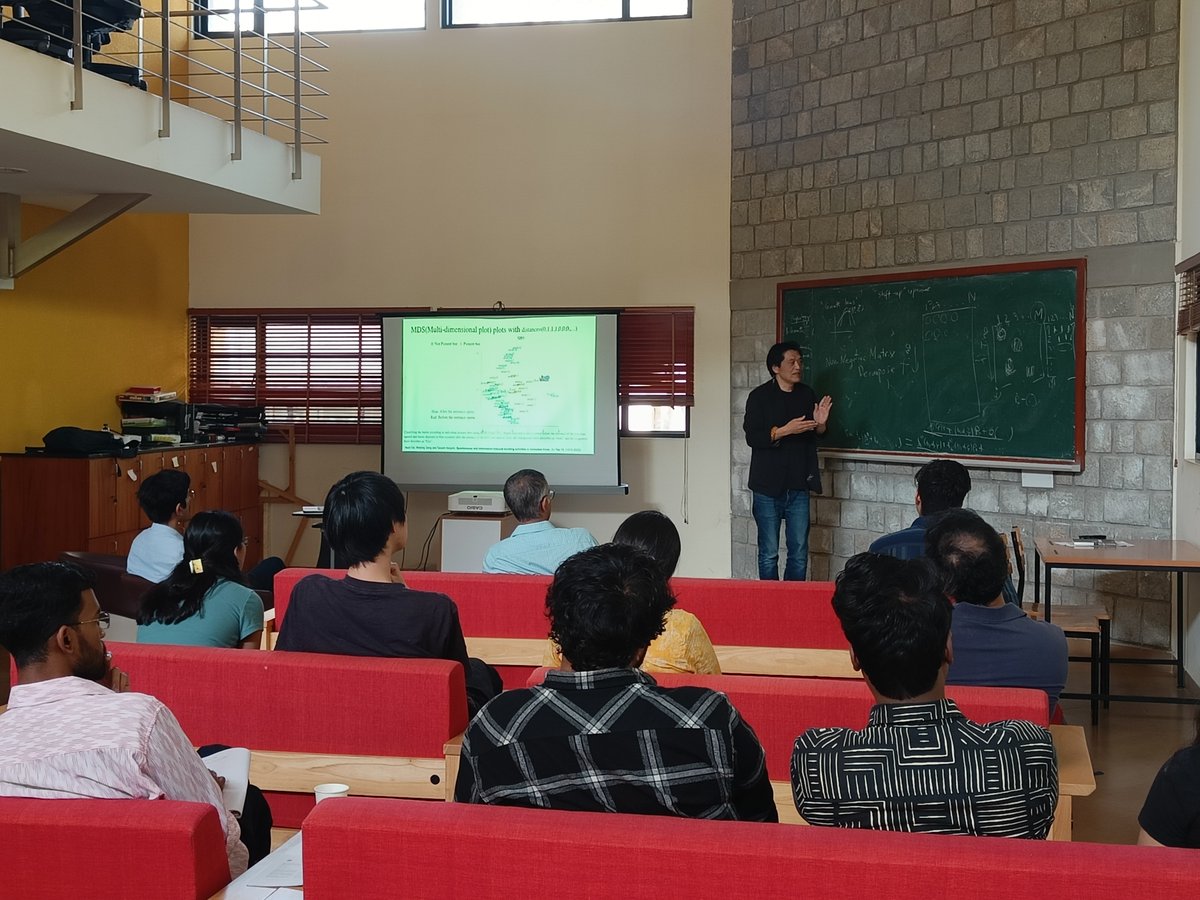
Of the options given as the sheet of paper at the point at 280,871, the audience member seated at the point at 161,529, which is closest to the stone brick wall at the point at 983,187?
the audience member seated at the point at 161,529

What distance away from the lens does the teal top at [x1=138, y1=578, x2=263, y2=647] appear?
353cm

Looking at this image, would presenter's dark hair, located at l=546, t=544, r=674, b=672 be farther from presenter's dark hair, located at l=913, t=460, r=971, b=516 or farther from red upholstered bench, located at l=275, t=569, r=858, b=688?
presenter's dark hair, located at l=913, t=460, r=971, b=516

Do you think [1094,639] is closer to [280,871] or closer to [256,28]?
[280,871]

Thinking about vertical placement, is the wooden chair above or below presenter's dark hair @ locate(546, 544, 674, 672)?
below

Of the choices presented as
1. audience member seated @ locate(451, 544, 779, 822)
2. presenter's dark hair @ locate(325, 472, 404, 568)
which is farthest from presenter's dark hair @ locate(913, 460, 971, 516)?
audience member seated @ locate(451, 544, 779, 822)

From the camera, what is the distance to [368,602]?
9.85ft

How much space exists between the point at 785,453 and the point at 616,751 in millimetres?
5478

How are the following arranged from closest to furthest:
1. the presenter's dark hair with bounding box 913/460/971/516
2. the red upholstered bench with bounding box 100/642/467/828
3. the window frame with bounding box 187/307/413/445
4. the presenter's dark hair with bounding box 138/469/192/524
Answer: the red upholstered bench with bounding box 100/642/467/828 → the presenter's dark hair with bounding box 913/460/971/516 → the presenter's dark hair with bounding box 138/469/192/524 → the window frame with bounding box 187/307/413/445

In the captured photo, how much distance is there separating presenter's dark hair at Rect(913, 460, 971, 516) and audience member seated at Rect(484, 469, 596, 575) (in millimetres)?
1261

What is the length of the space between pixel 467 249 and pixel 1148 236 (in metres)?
4.39

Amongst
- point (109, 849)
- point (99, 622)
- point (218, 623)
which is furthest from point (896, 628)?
point (218, 623)

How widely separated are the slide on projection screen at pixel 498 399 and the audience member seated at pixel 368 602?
4.62 m

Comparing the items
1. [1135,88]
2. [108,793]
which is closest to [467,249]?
[1135,88]

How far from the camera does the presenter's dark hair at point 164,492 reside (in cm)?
470
